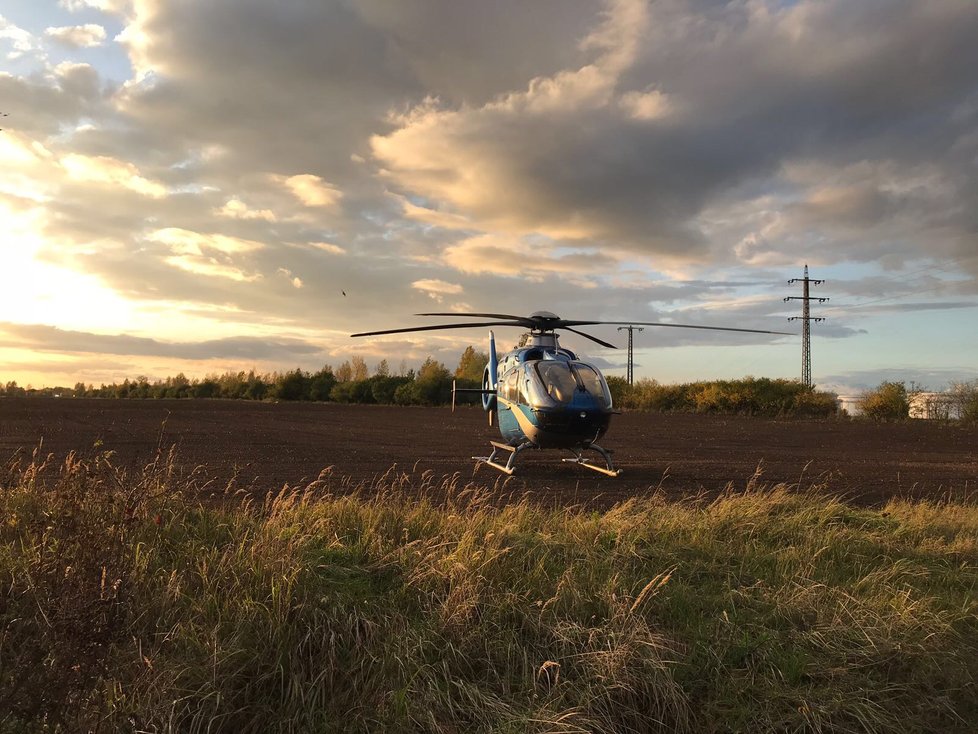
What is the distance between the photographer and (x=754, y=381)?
150 feet

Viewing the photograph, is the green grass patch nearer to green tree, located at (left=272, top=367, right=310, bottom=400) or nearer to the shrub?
the shrub

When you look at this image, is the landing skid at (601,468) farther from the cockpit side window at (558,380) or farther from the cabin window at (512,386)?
the cabin window at (512,386)

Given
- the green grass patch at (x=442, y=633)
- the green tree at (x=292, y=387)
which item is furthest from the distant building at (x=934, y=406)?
the green tree at (x=292, y=387)

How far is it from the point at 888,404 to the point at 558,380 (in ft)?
125

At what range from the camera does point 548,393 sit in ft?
46.4

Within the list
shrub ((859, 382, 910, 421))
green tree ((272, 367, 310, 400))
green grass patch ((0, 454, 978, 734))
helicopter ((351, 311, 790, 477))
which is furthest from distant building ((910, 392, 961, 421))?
green tree ((272, 367, 310, 400))

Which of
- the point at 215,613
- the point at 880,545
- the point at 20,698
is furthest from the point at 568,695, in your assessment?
the point at 880,545

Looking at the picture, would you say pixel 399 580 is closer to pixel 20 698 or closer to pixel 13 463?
pixel 20 698

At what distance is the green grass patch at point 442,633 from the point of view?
384 centimetres

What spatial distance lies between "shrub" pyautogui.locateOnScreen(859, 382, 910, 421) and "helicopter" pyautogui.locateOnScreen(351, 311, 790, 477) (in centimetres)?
3416

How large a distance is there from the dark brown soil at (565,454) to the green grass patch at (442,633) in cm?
207

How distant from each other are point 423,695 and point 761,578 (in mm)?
3747

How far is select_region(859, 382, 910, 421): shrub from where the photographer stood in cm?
4169

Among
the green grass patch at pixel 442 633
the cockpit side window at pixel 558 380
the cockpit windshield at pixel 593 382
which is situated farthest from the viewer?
the cockpit windshield at pixel 593 382
